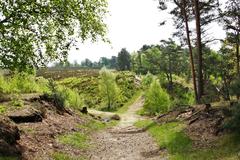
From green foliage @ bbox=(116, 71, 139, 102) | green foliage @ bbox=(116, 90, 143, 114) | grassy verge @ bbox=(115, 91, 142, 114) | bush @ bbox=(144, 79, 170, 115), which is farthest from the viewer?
green foliage @ bbox=(116, 71, 139, 102)

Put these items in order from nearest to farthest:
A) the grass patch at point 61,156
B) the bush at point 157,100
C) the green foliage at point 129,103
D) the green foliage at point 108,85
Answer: the grass patch at point 61,156 < the bush at point 157,100 < the green foliage at point 108,85 < the green foliage at point 129,103

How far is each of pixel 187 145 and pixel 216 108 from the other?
5.45m

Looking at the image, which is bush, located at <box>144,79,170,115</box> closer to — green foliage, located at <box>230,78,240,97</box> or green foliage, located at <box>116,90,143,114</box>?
green foliage, located at <box>116,90,143,114</box>

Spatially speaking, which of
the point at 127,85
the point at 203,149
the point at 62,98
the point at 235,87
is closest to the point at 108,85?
the point at 127,85

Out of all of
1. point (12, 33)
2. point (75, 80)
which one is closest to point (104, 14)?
point (12, 33)

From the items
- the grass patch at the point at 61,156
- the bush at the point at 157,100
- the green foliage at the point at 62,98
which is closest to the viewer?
the grass patch at the point at 61,156

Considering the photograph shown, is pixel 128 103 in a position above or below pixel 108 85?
below

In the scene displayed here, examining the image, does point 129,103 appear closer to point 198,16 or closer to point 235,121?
point 198,16

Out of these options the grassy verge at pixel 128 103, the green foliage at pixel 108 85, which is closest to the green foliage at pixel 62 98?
the green foliage at pixel 108 85

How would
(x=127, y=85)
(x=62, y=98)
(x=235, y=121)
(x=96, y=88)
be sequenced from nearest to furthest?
(x=235, y=121) → (x=62, y=98) → (x=96, y=88) → (x=127, y=85)

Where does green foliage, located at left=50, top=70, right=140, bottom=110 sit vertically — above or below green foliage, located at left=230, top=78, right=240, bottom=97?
below

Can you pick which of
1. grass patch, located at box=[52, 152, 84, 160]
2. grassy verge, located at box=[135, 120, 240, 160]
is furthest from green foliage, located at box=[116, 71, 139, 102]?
grass patch, located at box=[52, 152, 84, 160]

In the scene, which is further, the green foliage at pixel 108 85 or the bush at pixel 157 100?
the green foliage at pixel 108 85

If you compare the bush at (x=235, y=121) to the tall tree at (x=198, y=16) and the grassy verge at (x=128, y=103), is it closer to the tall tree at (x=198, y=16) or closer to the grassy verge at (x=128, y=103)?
the tall tree at (x=198, y=16)
